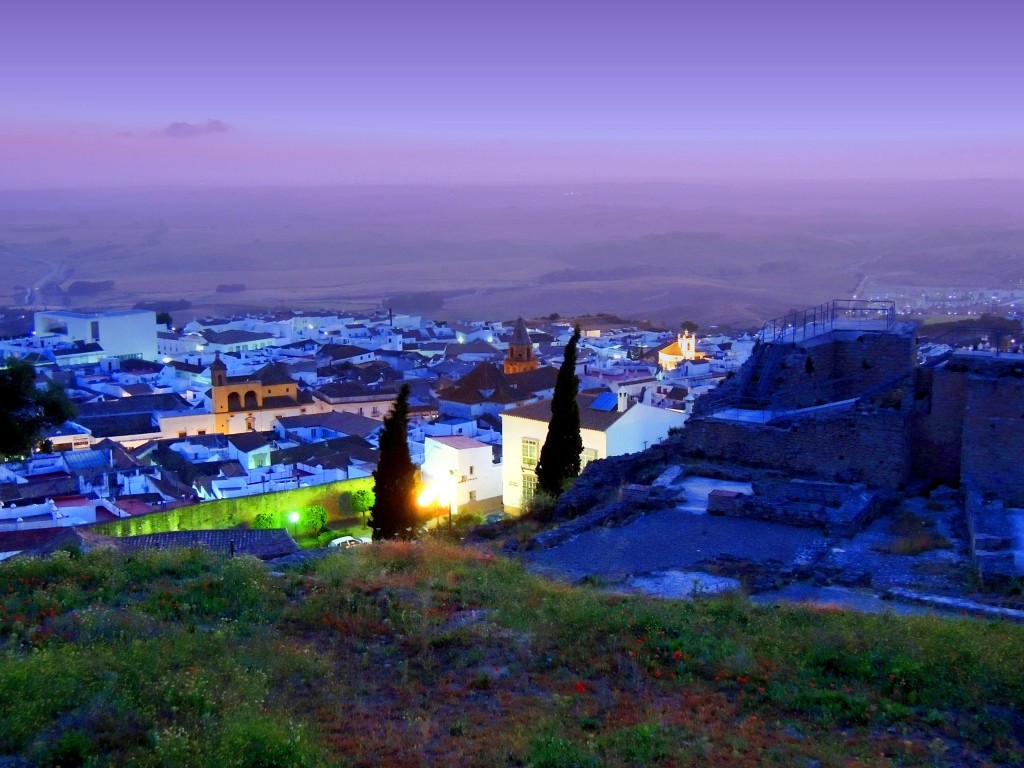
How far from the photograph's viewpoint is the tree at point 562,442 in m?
19.5

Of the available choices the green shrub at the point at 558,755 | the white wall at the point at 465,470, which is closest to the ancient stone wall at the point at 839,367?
the green shrub at the point at 558,755

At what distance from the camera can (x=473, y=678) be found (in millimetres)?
6539

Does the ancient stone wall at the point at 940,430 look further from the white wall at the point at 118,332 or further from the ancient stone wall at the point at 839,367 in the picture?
the white wall at the point at 118,332

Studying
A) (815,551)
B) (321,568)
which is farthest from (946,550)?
(321,568)

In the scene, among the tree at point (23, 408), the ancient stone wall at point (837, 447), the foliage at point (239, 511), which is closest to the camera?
the tree at point (23, 408)

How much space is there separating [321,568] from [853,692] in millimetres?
5089

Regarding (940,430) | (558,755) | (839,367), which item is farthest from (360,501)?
(558,755)

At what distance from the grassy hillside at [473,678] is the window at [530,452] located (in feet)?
60.0

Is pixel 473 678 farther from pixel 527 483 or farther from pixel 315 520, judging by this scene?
pixel 527 483

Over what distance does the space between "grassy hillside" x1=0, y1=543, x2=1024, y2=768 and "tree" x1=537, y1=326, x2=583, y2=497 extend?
424 inches

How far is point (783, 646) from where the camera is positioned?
6875 millimetres

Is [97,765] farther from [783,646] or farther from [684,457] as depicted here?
[684,457]

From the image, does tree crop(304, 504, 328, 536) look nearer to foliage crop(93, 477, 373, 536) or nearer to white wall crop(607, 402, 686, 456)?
foliage crop(93, 477, 373, 536)

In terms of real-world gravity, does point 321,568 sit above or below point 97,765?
below
